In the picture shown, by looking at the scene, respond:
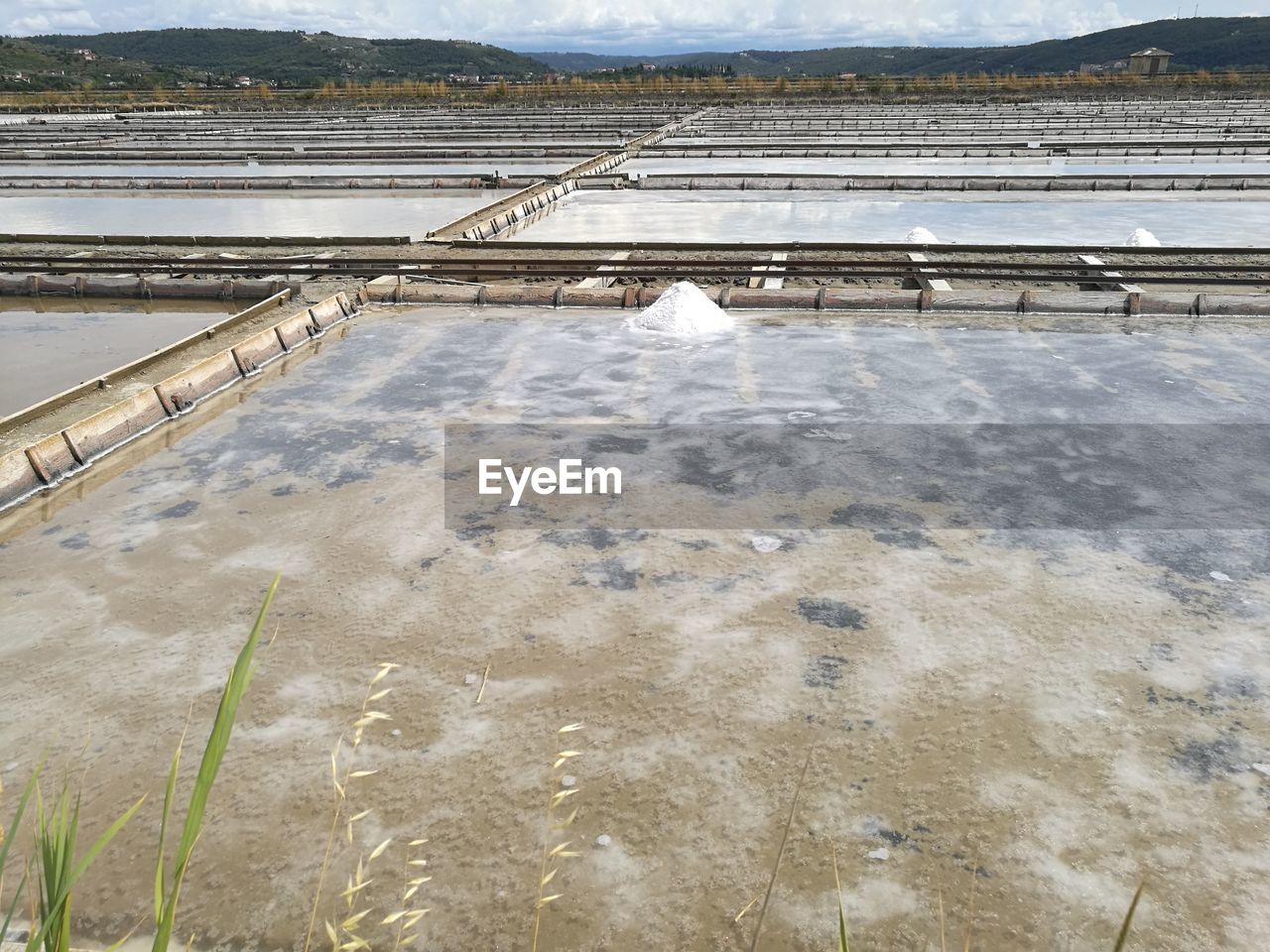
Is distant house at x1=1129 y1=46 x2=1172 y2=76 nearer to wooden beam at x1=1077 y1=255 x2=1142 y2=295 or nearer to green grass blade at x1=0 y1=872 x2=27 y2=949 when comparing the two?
wooden beam at x1=1077 y1=255 x2=1142 y2=295

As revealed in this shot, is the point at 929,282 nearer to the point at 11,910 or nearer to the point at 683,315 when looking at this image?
the point at 683,315

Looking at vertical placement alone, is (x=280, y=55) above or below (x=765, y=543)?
above

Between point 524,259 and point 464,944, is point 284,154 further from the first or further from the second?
point 464,944

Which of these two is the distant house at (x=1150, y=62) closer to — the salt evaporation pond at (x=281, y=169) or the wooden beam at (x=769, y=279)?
the salt evaporation pond at (x=281, y=169)

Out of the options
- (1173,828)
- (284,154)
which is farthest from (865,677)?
(284,154)

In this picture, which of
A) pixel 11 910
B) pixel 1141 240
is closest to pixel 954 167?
pixel 1141 240

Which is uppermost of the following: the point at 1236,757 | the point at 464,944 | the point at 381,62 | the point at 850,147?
the point at 381,62
